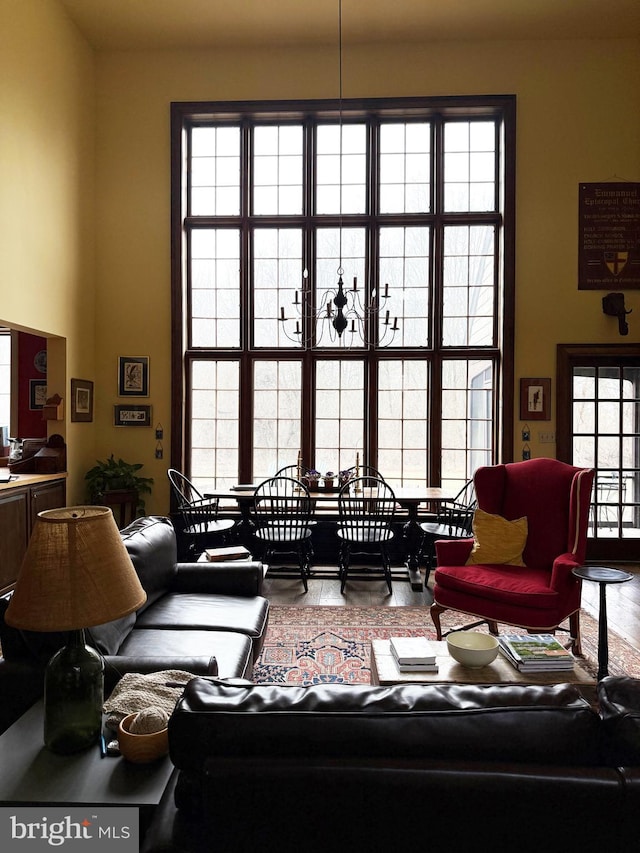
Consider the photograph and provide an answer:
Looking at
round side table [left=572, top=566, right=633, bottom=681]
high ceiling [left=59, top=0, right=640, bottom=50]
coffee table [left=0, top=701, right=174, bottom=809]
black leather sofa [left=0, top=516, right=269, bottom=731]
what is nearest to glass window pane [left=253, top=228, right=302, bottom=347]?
high ceiling [left=59, top=0, right=640, bottom=50]

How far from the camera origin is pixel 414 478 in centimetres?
628

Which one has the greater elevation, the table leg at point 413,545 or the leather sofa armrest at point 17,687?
the leather sofa armrest at point 17,687

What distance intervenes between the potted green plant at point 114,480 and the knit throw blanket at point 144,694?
14.3ft

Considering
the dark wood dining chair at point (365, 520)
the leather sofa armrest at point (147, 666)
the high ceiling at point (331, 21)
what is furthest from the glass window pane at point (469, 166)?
the leather sofa armrest at point (147, 666)

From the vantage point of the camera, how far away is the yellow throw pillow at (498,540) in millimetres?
3895

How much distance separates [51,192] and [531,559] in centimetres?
533

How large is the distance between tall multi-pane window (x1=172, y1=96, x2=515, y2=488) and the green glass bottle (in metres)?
4.84

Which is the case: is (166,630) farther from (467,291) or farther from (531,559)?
(467,291)

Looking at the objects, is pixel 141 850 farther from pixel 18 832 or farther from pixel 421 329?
pixel 421 329

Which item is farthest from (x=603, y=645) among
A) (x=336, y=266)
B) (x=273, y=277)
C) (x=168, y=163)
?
(x=168, y=163)

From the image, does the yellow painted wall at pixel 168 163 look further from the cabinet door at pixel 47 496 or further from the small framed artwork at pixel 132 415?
the cabinet door at pixel 47 496

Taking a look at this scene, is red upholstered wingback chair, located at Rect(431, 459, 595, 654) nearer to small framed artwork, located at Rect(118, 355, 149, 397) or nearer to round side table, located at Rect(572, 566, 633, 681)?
round side table, located at Rect(572, 566, 633, 681)

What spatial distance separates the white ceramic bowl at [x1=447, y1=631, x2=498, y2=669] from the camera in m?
2.48

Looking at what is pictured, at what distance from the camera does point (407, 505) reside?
532cm
